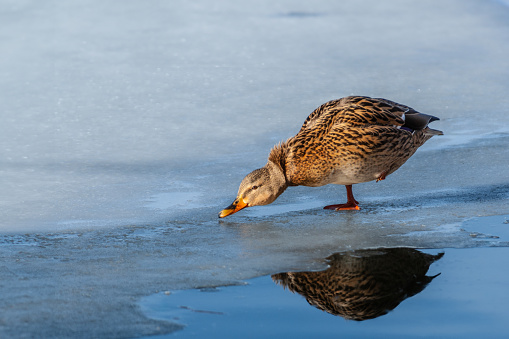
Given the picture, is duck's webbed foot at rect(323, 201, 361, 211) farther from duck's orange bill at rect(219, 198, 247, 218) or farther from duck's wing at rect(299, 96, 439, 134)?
duck's orange bill at rect(219, 198, 247, 218)

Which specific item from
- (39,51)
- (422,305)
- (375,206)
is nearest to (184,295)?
(422,305)

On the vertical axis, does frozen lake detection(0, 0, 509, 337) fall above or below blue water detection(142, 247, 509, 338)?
above

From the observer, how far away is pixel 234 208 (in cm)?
469

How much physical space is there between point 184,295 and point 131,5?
860cm

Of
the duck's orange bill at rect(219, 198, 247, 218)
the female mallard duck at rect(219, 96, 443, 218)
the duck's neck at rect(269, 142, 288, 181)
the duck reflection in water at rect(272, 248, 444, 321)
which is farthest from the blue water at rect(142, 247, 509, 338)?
the duck's neck at rect(269, 142, 288, 181)

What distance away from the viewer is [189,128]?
6.73 m

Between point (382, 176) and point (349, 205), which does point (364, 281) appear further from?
point (382, 176)

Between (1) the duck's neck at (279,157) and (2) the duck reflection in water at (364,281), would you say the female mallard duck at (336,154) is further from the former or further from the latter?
(2) the duck reflection in water at (364,281)

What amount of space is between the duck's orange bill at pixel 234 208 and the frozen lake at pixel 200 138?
0.09 m

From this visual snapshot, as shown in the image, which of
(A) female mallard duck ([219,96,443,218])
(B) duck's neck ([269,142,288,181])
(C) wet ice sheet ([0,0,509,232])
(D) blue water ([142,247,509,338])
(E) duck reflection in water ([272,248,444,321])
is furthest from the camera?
(C) wet ice sheet ([0,0,509,232])

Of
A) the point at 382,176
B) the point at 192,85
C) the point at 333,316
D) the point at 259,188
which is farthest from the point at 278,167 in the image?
the point at 192,85

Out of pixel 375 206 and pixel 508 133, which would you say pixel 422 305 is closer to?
pixel 375 206

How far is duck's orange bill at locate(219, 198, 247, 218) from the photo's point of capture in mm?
4664

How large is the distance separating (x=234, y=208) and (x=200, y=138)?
190 cm
